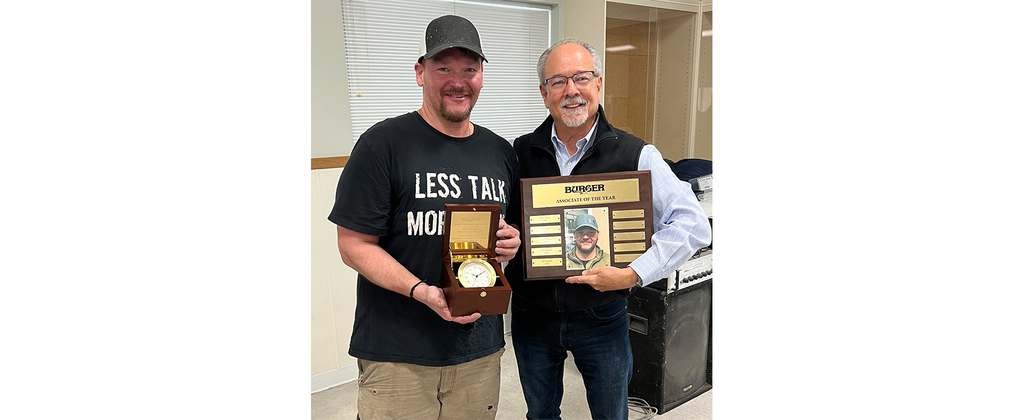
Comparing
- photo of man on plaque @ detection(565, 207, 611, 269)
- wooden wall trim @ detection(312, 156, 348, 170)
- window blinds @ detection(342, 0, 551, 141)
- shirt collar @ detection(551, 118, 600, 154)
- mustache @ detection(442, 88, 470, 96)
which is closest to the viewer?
mustache @ detection(442, 88, 470, 96)

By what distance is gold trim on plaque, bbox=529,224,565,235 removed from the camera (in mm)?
1453

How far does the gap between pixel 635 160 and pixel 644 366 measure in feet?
4.95

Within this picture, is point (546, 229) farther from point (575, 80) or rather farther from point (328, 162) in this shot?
point (328, 162)

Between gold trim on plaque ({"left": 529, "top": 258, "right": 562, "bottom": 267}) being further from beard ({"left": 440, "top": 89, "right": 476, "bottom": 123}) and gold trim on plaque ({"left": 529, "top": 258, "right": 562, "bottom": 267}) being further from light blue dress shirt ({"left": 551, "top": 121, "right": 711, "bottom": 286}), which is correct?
beard ({"left": 440, "top": 89, "right": 476, "bottom": 123})

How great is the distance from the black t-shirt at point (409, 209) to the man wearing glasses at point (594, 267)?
20cm

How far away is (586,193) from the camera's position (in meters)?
1.46

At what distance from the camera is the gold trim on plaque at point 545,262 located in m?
1.45

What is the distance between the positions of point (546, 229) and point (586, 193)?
0.13m

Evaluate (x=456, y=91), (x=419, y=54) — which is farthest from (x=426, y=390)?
(x=419, y=54)

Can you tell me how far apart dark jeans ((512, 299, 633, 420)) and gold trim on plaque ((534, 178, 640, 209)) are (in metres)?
0.31

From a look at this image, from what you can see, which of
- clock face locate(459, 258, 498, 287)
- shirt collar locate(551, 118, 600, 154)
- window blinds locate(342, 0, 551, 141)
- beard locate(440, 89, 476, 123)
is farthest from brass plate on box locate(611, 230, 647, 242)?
window blinds locate(342, 0, 551, 141)

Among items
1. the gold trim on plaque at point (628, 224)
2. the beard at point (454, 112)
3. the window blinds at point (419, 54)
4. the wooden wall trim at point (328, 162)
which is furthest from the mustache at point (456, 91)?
the window blinds at point (419, 54)
